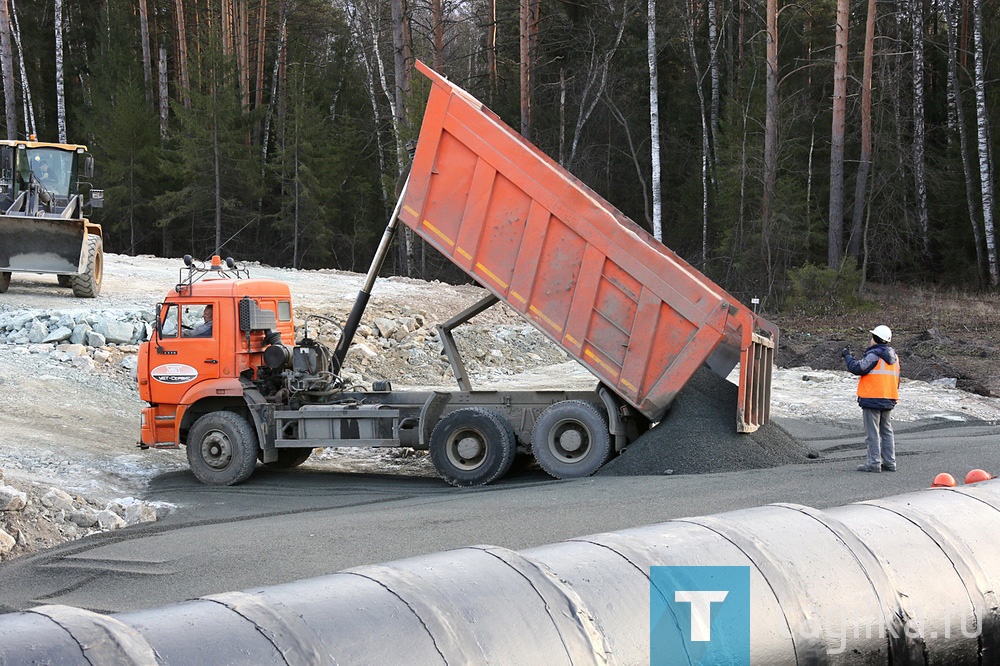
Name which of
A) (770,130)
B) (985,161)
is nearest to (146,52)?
(770,130)

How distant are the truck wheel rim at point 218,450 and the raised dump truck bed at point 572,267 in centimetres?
297

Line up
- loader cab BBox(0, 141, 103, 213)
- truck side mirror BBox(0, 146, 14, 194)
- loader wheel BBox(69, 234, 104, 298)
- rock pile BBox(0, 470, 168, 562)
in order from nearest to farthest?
1. rock pile BBox(0, 470, 168, 562)
2. loader wheel BBox(69, 234, 104, 298)
3. truck side mirror BBox(0, 146, 14, 194)
4. loader cab BBox(0, 141, 103, 213)

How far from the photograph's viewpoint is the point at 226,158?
33.5 m

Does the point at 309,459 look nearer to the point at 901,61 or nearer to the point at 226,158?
the point at 226,158

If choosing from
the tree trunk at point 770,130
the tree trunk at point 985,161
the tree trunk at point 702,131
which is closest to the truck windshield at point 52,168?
the tree trunk at point 770,130

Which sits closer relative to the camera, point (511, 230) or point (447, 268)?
point (511, 230)

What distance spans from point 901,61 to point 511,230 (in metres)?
27.6

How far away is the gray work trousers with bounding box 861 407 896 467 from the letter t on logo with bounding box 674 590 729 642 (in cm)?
633

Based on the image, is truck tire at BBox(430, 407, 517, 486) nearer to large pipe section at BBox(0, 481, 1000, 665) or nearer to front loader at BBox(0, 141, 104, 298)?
large pipe section at BBox(0, 481, 1000, 665)

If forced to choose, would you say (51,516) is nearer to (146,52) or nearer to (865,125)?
(865,125)

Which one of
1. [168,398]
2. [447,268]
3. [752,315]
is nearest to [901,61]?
[447,268]

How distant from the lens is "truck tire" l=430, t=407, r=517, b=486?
10.1 m

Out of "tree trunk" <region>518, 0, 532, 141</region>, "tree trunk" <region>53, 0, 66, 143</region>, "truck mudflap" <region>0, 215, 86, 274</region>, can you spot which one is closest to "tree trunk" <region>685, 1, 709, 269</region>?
"tree trunk" <region>518, 0, 532, 141</region>

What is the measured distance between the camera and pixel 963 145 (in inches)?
1154
